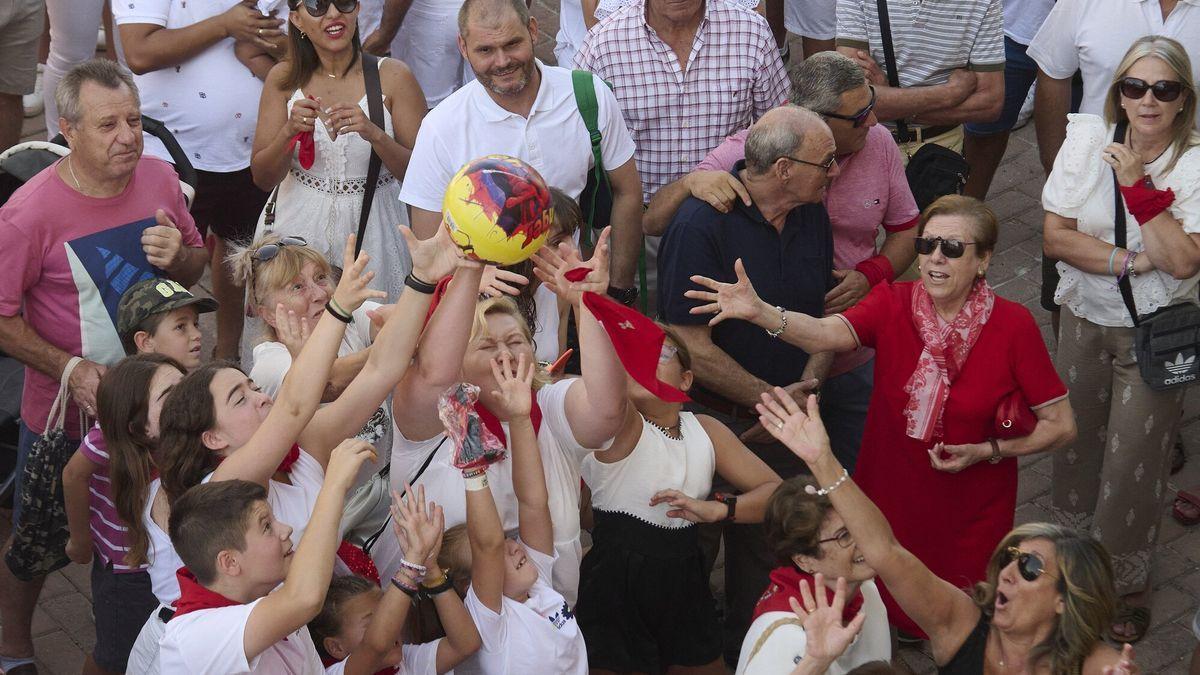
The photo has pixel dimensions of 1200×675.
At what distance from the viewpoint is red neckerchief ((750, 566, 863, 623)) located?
391 cm

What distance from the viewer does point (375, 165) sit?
538 cm

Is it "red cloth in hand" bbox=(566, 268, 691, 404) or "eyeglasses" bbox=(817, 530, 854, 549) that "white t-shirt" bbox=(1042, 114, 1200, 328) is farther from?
"red cloth in hand" bbox=(566, 268, 691, 404)

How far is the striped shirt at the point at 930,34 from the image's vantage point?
235 inches

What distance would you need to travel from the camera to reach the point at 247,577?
3.48 metres

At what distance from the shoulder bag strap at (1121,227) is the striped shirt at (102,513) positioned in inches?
139

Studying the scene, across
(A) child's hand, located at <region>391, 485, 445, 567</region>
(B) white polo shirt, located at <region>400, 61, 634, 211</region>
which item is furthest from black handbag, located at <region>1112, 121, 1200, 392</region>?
(A) child's hand, located at <region>391, 485, 445, 567</region>

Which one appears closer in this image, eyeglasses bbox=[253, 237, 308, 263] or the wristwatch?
eyeglasses bbox=[253, 237, 308, 263]

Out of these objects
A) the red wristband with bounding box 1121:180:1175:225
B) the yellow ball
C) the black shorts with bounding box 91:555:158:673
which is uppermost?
the yellow ball

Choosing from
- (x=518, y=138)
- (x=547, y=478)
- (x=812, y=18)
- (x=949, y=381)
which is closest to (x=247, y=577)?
(x=547, y=478)

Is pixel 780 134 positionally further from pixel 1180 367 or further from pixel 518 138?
pixel 1180 367

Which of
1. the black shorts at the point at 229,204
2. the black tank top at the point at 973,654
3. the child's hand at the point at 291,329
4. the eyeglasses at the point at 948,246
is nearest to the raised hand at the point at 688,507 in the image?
the black tank top at the point at 973,654

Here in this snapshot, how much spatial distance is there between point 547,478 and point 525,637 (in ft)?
1.68

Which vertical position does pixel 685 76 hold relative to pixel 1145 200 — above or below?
below

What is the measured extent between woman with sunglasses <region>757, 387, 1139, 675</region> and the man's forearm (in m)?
2.36
